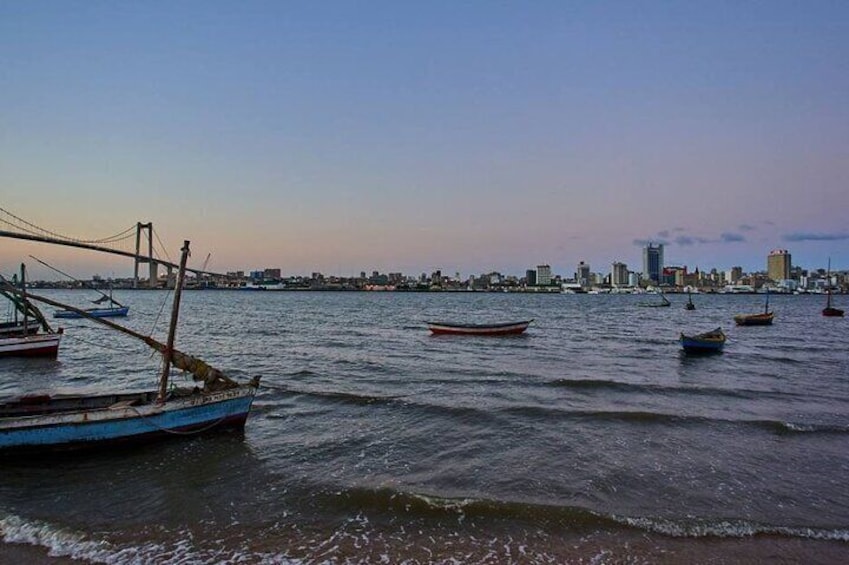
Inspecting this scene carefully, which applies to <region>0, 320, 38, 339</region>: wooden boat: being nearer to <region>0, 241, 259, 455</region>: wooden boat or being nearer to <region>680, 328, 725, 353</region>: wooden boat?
<region>0, 241, 259, 455</region>: wooden boat

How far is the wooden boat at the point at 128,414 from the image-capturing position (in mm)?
13891

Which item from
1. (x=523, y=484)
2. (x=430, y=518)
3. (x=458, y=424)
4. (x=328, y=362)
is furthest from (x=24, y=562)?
(x=328, y=362)

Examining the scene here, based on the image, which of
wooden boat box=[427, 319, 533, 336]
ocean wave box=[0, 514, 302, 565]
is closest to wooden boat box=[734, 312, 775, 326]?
wooden boat box=[427, 319, 533, 336]

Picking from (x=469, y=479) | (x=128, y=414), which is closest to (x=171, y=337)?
(x=128, y=414)

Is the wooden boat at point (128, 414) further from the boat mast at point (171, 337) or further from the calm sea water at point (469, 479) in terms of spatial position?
the calm sea water at point (469, 479)

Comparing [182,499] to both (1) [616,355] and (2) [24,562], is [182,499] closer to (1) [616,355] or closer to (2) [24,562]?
(2) [24,562]

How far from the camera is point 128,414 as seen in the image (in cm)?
1459

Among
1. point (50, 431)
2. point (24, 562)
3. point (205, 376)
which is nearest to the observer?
point (24, 562)

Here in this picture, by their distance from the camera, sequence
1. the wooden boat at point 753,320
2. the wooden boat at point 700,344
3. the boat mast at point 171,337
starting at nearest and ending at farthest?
the boat mast at point 171,337, the wooden boat at point 700,344, the wooden boat at point 753,320

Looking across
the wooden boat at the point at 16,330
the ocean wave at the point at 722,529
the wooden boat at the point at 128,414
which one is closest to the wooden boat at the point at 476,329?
the wooden boat at the point at 16,330

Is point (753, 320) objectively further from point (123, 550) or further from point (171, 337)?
point (123, 550)

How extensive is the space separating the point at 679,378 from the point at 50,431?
27.6 meters

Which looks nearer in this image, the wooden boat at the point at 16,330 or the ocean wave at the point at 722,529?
the ocean wave at the point at 722,529

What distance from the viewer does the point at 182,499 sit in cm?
1174
